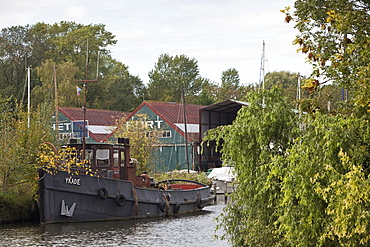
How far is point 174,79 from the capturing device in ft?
308

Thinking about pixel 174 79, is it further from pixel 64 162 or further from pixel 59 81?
pixel 64 162

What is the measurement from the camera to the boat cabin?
91.0ft

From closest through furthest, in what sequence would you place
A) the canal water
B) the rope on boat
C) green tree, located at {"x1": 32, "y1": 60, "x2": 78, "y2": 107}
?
the canal water < the rope on boat < green tree, located at {"x1": 32, "y1": 60, "x2": 78, "y2": 107}

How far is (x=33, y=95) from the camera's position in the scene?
6869cm

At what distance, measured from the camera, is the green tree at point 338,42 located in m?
10.8

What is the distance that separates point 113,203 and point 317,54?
17.4 metres

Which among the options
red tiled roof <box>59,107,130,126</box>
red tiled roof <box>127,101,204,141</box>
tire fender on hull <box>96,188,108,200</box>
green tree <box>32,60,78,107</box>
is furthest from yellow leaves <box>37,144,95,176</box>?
green tree <box>32,60,78,107</box>

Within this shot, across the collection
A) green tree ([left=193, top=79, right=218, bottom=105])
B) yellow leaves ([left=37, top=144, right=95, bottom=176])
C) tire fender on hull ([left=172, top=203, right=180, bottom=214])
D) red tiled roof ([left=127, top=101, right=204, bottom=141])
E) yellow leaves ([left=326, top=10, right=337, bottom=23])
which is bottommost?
tire fender on hull ([left=172, top=203, right=180, bottom=214])

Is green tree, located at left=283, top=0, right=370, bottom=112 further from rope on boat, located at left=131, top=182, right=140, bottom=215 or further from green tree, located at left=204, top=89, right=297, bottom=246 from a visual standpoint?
rope on boat, located at left=131, top=182, right=140, bottom=215

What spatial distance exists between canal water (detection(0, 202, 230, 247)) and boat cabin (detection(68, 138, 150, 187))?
91.8 inches

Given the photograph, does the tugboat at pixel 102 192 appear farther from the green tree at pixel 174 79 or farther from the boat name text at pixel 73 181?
the green tree at pixel 174 79

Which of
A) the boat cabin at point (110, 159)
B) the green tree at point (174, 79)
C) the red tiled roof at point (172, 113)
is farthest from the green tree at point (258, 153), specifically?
the green tree at point (174, 79)

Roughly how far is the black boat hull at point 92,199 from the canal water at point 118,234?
54cm

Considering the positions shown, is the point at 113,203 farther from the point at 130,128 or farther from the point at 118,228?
the point at 130,128
